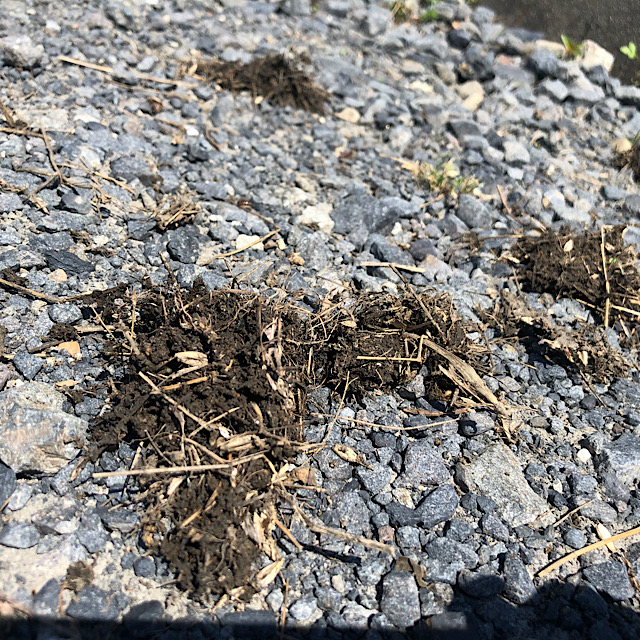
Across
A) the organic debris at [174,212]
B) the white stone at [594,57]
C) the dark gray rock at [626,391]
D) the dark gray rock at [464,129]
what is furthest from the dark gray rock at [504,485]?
the white stone at [594,57]

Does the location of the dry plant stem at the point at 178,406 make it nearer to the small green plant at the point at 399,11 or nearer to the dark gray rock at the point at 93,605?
the dark gray rock at the point at 93,605

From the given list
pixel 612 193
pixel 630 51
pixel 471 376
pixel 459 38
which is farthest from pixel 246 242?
pixel 630 51

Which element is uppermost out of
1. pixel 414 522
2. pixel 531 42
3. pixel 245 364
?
pixel 531 42

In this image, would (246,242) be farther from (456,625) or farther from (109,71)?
(456,625)

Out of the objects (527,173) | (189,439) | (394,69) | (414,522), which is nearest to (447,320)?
(414,522)

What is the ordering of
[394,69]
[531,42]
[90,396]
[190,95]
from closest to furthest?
[90,396], [190,95], [394,69], [531,42]

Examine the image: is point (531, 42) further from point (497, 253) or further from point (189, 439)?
point (189, 439)
